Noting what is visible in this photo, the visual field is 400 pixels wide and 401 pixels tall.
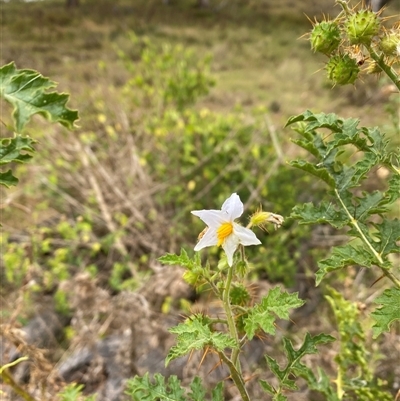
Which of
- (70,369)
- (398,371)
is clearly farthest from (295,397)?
(70,369)

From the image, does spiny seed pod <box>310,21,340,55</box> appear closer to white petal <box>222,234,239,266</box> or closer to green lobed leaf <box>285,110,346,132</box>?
green lobed leaf <box>285,110,346,132</box>

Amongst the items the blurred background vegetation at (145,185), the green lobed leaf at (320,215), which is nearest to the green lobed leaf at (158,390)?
the green lobed leaf at (320,215)

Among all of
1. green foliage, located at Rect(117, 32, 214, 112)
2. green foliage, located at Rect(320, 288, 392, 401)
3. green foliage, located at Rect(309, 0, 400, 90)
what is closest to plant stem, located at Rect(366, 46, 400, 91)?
green foliage, located at Rect(309, 0, 400, 90)

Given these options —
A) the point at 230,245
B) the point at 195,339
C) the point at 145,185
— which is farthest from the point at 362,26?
the point at 145,185

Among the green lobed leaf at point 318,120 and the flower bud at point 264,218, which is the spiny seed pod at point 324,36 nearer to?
the green lobed leaf at point 318,120

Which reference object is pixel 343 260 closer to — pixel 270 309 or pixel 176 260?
pixel 270 309
